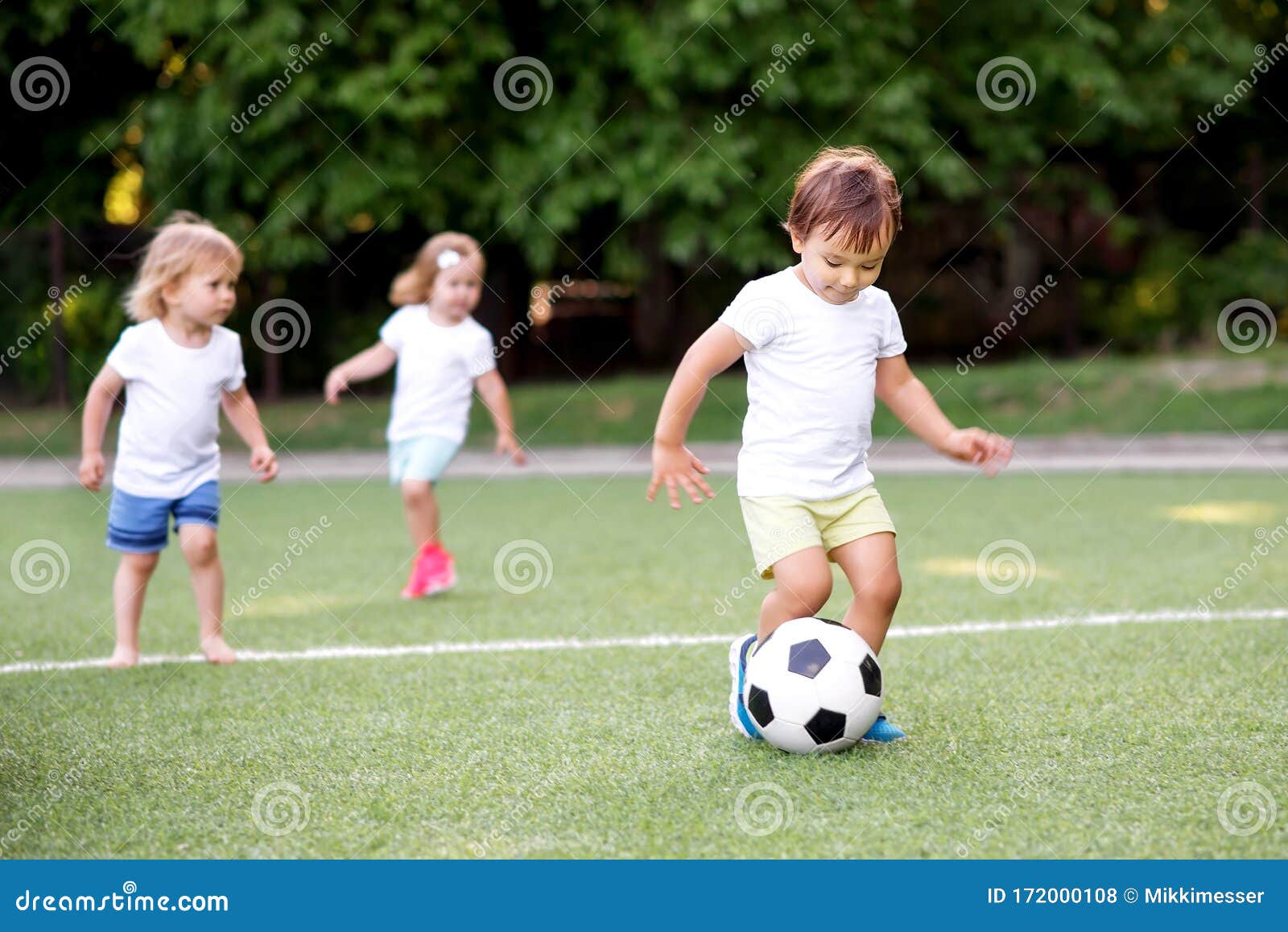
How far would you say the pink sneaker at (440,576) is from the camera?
7.19 m

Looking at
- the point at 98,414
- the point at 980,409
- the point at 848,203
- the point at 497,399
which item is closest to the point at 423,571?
the point at 497,399

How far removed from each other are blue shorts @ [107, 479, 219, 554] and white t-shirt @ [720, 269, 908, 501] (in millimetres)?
2416

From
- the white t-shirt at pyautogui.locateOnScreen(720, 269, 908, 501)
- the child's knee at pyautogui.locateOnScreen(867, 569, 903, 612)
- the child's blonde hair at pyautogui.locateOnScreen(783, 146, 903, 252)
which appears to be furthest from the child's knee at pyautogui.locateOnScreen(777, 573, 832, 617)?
the child's blonde hair at pyautogui.locateOnScreen(783, 146, 903, 252)

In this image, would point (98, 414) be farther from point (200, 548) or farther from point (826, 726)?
point (826, 726)

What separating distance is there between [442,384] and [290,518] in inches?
134

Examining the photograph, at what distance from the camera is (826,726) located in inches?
154

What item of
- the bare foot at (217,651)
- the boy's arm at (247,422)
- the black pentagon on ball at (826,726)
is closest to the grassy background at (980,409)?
the boy's arm at (247,422)

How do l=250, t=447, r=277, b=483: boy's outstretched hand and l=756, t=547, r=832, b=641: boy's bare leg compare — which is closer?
l=756, t=547, r=832, b=641: boy's bare leg

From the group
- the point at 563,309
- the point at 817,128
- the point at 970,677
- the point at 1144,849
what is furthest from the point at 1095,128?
the point at 1144,849

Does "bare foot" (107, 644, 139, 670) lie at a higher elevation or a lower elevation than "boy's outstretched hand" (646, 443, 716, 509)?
lower

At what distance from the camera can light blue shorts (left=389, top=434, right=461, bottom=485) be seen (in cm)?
740

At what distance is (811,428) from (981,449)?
0.50 m

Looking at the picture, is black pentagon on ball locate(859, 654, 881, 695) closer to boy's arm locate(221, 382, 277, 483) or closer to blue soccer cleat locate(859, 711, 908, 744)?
blue soccer cleat locate(859, 711, 908, 744)
